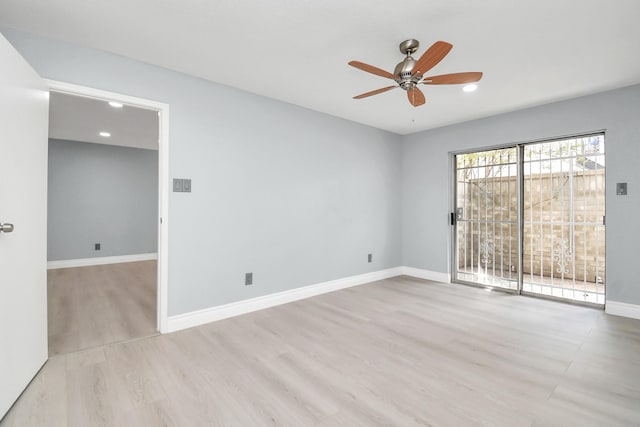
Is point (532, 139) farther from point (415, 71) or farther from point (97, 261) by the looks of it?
point (97, 261)

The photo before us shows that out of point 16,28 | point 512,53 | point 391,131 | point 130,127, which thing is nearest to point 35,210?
point 16,28

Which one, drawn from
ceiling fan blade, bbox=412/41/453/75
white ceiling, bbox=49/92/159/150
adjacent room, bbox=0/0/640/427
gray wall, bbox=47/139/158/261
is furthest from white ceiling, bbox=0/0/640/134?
gray wall, bbox=47/139/158/261

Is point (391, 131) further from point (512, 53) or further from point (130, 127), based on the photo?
point (130, 127)

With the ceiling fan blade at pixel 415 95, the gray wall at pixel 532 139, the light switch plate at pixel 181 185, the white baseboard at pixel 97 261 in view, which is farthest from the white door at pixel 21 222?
the gray wall at pixel 532 139

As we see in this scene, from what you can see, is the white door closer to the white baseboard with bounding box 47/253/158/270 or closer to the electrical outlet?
the white baseboard with bounding box 47/253/158/270

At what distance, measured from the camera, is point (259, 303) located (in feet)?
11.1

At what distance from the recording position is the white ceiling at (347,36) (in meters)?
1.93

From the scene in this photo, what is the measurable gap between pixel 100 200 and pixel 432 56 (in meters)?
6.71

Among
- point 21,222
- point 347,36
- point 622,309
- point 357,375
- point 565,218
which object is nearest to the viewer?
point 21,222

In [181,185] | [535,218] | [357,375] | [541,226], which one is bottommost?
[357,375]

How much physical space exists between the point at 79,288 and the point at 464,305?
5.14 metres

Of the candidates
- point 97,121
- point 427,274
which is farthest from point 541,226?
point 97,121

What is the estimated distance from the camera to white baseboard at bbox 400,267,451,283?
4619 mm

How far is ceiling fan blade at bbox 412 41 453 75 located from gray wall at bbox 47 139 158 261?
21.1ft
